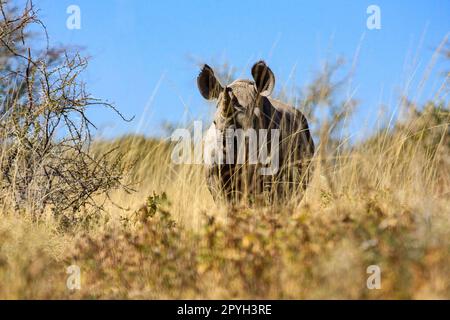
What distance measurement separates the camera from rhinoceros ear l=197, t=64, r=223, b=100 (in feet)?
25.8

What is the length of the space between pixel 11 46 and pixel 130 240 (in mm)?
3495

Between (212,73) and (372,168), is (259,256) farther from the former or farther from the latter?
(212,73)

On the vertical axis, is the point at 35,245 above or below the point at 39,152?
below

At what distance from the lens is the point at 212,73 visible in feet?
25.7

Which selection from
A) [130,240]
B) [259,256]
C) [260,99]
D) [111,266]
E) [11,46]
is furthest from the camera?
[11,46]

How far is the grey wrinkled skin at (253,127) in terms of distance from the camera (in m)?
7.43

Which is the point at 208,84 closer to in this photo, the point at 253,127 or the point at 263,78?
the point at 263,78

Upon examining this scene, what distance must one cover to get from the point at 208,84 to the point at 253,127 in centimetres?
84

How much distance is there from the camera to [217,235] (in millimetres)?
5551

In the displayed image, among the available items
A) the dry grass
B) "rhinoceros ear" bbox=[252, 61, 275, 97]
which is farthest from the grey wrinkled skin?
the dry grass

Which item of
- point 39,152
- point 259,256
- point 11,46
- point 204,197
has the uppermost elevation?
point 11,46

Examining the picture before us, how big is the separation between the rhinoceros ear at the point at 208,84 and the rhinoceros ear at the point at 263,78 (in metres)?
0.44

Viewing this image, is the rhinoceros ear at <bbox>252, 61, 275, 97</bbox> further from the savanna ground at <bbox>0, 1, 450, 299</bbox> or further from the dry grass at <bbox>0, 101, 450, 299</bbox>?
the dry grass at <bbox>0, 101, 450, 299</bbox>

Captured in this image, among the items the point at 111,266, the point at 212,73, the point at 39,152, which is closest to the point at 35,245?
the point at 111,266
